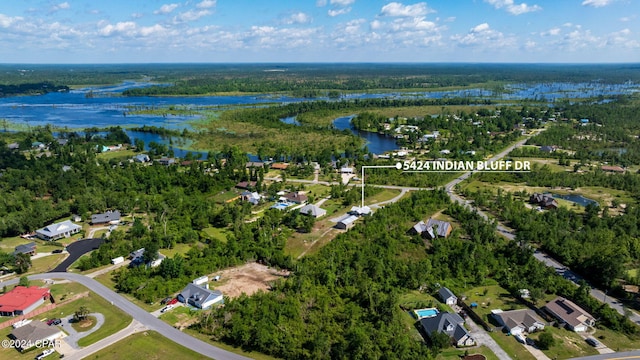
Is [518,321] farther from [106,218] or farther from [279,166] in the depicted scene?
[279,166]

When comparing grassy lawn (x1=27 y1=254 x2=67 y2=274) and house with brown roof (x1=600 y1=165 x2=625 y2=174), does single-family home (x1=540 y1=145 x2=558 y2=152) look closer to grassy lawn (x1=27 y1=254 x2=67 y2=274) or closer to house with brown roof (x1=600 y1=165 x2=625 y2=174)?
house with brown roof (x1=600 y1=165 x2=625 y2=174)

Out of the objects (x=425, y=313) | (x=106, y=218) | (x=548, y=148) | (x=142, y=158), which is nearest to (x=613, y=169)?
(x=548, y=148)

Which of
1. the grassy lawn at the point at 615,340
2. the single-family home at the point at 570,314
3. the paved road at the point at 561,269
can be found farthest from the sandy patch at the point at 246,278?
the paved road at the point at 561,269

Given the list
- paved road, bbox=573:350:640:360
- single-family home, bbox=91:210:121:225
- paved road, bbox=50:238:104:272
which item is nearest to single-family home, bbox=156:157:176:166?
single-family home, bbox=91:210:121:225

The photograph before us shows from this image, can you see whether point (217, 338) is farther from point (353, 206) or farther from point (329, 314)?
point (353, 206)

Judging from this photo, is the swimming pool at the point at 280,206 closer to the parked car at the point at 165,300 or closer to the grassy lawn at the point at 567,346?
the parked car at the point at 165,300

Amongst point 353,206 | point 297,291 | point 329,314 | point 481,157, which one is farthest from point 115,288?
point 481,157

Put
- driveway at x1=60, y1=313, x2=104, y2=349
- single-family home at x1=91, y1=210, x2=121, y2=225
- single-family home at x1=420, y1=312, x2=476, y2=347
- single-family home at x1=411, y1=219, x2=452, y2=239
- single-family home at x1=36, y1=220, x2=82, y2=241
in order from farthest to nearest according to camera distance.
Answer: single-family home at x1=91, y1=210, x2=121, y2=225
single-family home at x1=36, y1=220, x2=82, y2=241
single-family home at x1=411, y1=219, x2=452, y2=239
driveway at x1=60, y1=313, x2=104, y2=349
single-family home at x1=420, y1=312, x2=476, y2=347

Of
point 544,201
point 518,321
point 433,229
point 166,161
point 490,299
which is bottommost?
point 490,299
